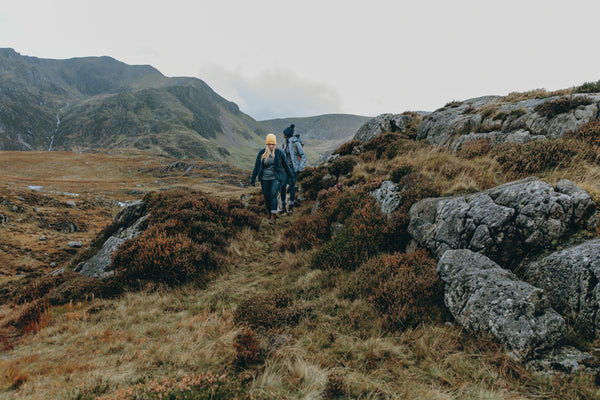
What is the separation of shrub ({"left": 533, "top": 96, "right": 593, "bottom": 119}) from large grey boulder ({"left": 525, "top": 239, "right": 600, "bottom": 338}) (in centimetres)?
879

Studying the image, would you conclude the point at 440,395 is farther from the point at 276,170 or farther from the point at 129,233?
the point at 129,233

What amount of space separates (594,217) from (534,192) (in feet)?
2.82

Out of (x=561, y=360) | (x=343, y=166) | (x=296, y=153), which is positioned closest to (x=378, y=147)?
(x=343, y=166)

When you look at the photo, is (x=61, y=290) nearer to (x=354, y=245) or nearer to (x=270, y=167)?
(x=270, y=167)

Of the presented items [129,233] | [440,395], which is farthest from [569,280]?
[129,233]

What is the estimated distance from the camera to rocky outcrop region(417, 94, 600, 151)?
896cm

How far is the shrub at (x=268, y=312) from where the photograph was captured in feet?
14.5

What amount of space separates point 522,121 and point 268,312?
1249 centimetres

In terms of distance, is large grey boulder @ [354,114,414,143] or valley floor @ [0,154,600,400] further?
large grey boulder @ [354,114,414,143]

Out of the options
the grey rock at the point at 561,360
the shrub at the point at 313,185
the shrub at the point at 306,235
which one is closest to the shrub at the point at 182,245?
the shrub at the point at 306,235

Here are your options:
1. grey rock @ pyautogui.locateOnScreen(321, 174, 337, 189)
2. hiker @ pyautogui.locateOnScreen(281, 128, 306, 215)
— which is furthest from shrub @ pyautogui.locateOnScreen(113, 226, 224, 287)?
grey rock @ pyautogui.locateOnScreen(321, 174, 337, 189)

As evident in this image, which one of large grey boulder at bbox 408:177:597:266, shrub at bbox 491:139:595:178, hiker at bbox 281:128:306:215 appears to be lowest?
large grey boulder at bbox 408:177:597:266

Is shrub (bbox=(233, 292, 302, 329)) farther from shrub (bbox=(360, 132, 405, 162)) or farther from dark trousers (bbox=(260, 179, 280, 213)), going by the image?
shrub (bbox=(360, 132, 405, 162))

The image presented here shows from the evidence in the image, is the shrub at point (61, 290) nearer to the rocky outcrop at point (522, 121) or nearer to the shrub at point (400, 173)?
the shrub at point (400, 173)
